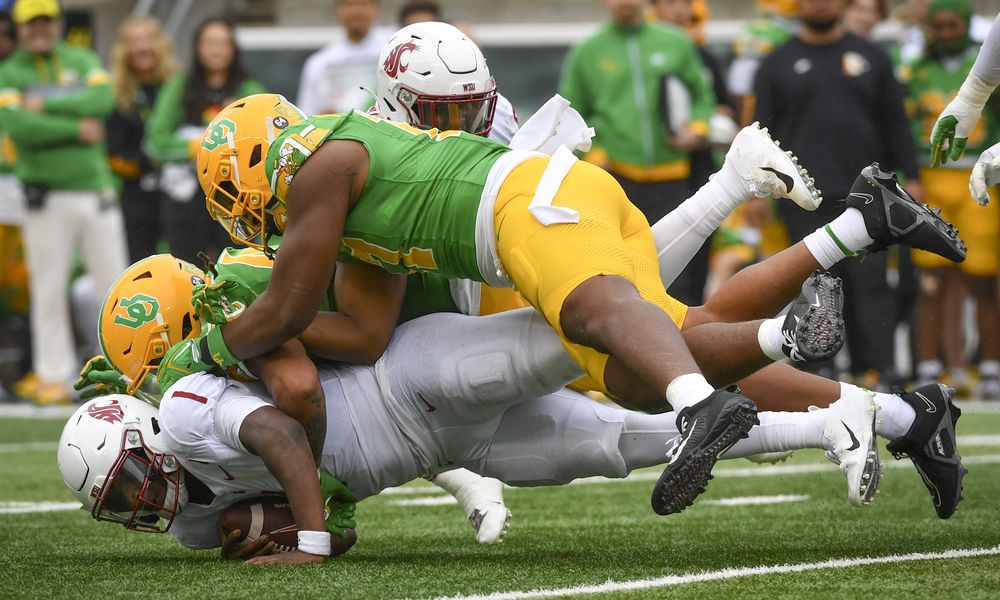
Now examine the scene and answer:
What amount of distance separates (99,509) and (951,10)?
20.4 feet

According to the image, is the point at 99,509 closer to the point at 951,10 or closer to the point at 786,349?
the point at 786,349

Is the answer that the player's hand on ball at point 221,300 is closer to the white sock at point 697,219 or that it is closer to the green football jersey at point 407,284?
the green football jersey at point 407,284

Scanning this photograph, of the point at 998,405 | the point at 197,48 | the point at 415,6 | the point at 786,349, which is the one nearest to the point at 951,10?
the point at 998,405

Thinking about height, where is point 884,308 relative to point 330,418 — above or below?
below

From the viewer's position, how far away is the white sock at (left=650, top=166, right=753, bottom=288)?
4.46m

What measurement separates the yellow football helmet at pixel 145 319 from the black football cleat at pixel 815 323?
163 cm

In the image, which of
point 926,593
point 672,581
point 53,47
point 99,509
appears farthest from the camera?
point 53,47

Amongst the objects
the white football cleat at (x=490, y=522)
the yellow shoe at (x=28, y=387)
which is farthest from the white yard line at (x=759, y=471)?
the yellow shoe at (x=28, y=387)

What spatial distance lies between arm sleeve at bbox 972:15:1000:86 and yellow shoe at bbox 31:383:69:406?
20.4 feet

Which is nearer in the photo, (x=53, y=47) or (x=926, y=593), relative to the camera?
(x=926, y=593)

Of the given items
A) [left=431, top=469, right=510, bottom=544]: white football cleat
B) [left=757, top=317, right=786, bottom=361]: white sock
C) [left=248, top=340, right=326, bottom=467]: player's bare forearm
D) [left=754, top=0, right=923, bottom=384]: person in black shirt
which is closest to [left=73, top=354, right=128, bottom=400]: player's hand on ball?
[left=248, top=340, right=326, bottom=467]: player's bare forearm

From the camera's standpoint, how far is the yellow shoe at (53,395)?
9.23 metres

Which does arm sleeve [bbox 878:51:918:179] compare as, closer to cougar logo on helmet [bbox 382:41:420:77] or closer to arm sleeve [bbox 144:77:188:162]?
arm sleeve [bbox 144:77:188:162]

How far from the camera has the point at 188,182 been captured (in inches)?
346
